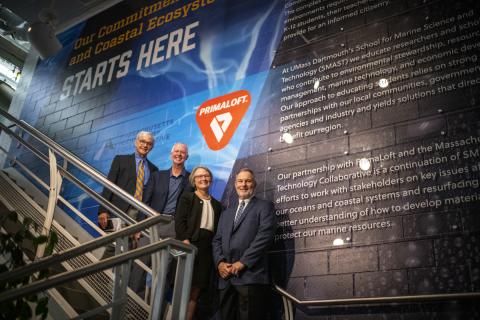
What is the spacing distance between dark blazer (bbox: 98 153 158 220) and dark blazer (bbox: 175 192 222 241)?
0.67m

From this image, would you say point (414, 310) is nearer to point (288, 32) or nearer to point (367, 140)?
point (367, 140)

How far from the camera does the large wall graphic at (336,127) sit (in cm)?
308

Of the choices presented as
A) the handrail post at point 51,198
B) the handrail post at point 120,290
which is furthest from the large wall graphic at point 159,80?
the handrail post at point 120,290

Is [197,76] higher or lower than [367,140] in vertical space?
higher

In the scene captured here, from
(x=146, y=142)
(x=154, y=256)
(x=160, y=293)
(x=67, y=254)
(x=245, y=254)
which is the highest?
(x=146, y=142)

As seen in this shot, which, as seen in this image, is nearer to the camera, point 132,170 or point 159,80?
point 132,170

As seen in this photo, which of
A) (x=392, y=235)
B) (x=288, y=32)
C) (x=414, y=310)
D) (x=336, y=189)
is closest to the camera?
(x=414, y=310)

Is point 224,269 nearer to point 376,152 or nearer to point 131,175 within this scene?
point 376,152

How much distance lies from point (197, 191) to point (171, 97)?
5.18 ft

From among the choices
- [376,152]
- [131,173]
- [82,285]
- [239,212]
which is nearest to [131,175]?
[131,173]

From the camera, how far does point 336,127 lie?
373 cm

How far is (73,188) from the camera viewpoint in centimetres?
520

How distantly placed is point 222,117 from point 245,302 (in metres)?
1.82

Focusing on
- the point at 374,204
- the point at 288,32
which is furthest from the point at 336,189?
the point at 288,32
